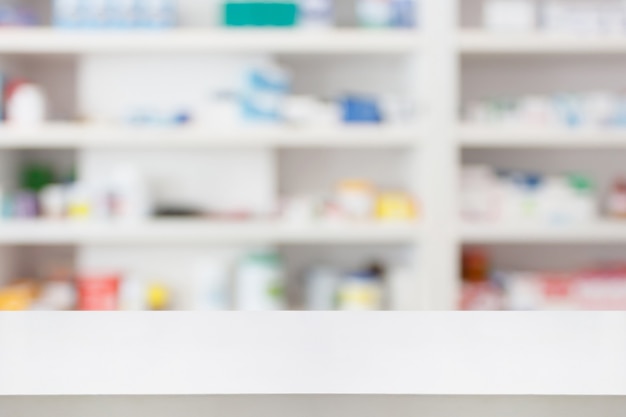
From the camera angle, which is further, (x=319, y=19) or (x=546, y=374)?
(x=319, y=19)

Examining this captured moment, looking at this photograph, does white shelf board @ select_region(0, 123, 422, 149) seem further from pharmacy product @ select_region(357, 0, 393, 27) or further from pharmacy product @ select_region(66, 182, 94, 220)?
pharmacy product @ select_region(357, 0, 393, 27)

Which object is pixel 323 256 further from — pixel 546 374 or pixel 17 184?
pixel 546 374

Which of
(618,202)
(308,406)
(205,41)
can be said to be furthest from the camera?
(618,202)

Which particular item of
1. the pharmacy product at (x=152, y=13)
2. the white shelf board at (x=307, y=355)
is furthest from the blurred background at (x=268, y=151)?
the white shelf board at (x=307, y=355)

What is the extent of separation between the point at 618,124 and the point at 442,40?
639mm

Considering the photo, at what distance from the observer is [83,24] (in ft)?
8.18

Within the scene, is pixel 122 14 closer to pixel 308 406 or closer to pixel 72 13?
pixel 72 13

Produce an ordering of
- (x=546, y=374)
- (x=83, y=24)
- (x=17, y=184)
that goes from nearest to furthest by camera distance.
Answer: (x=546, y=374)
(x=83, y=24)
(x=17, y=184)

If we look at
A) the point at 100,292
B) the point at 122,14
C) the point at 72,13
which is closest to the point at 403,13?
the point at 122,14

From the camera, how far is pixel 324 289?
265cm

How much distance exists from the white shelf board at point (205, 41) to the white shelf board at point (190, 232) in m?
0.54

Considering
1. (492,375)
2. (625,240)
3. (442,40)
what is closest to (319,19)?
(442,40)

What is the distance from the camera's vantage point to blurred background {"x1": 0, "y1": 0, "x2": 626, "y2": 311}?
2488 millimetres

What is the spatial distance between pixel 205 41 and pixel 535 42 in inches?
40.5
